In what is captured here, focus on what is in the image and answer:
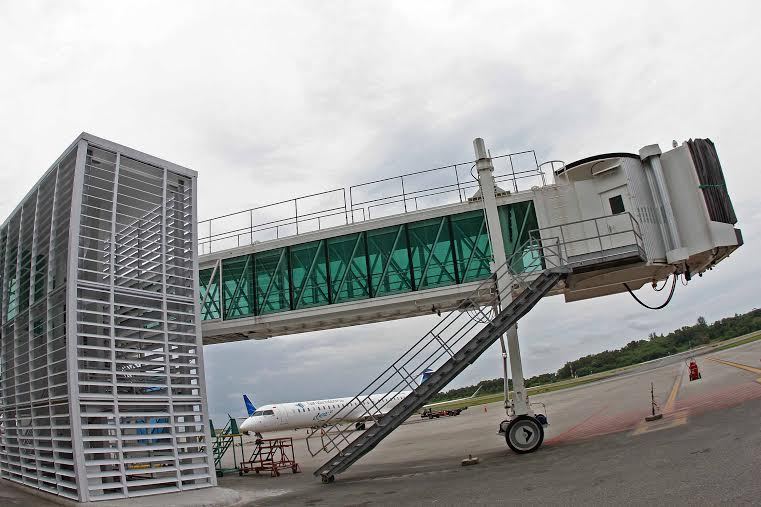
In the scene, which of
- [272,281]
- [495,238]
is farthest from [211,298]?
[495,238]

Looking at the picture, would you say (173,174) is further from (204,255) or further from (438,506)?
(438,506)

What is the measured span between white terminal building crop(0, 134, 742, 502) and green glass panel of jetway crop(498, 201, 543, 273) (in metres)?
0.06

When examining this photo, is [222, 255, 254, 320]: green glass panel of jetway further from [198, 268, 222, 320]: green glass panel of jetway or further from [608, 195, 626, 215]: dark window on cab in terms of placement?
[608, 195, 626, 215]: dark window on cab

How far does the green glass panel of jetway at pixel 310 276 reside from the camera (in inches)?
814

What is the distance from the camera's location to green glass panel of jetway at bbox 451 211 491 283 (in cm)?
1916

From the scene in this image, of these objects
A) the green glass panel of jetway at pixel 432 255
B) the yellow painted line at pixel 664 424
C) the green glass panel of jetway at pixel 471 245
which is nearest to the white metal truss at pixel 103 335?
the green glass panel of jetway at pixel 432 255

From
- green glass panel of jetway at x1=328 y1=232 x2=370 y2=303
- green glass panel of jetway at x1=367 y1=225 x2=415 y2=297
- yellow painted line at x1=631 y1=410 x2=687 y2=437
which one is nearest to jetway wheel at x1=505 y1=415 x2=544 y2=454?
yellow painted line at x1=631 y1=410 x2=687 y2=437

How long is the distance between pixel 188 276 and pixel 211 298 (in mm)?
7040

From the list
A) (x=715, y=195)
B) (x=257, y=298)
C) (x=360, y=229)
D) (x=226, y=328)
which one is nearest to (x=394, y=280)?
(x=360, y=229)

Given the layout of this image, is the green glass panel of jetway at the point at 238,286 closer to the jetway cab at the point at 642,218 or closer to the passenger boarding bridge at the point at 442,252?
the passenger boarding bridge at the point at 442,252

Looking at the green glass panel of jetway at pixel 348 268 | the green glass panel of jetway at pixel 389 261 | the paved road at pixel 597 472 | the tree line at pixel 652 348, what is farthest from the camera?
the tree line at pixel 652 348

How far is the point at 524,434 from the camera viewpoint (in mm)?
15453

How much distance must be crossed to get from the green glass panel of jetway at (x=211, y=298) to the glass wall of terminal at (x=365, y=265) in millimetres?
40

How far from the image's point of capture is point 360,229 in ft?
67.5
